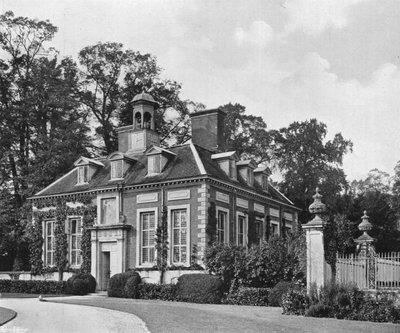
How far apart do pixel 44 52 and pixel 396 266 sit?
2907 cm

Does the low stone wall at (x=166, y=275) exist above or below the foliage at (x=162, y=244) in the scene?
below

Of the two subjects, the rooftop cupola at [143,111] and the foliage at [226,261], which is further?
the rooftop cupola at [143,111]

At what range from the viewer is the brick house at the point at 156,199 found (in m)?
27.5

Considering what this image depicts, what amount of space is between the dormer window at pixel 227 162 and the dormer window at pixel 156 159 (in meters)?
2.67

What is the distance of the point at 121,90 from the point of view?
145 feet

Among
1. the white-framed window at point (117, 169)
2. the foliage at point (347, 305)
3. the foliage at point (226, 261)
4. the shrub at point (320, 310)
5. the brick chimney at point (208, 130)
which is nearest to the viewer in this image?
the foliage at point (347, 305)

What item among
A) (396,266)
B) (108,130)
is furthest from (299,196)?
(396,266)

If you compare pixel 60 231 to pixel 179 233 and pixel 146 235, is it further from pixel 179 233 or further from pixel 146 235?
pixel 179 233

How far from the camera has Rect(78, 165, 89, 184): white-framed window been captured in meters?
32.1

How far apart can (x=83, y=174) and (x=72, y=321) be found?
62.4ft

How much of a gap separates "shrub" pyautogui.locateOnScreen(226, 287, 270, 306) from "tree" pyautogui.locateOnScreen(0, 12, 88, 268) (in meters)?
16.7

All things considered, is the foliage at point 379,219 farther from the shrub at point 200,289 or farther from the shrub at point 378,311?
the shrub at point 378,311

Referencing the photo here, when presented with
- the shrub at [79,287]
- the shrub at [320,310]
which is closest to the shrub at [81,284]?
the shrub at [79,287]

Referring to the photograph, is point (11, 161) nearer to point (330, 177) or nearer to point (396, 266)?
point (330, 177)
